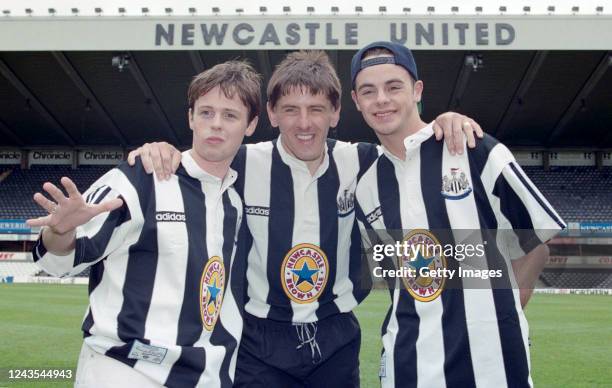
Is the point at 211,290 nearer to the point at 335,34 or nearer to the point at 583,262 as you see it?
the point at 335,34

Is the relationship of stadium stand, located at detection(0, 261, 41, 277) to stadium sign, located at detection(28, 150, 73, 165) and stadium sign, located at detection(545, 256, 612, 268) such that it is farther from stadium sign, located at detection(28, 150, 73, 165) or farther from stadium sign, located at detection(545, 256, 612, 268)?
stadium sign, located at detection(545, 256, 612, 268)

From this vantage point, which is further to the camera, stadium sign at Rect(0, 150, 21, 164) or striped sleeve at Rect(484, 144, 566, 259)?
stadium sign at Rect(0, 150, 21, 164)

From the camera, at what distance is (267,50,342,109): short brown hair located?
251 cm

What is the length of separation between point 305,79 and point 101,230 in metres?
1.17

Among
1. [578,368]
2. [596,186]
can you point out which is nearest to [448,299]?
[578,368]

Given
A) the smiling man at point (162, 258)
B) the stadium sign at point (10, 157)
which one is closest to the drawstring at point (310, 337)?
the smiling man at point (162, 258)

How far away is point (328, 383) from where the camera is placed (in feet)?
8.00

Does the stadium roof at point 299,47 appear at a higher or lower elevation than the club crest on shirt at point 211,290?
higher

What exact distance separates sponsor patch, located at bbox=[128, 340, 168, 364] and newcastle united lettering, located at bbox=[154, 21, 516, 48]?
14.5 metres

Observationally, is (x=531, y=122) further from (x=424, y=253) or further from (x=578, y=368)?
(x=424, y=253)

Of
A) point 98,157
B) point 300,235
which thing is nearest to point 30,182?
point 98,157

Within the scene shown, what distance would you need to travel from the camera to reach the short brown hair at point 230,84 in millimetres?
2188

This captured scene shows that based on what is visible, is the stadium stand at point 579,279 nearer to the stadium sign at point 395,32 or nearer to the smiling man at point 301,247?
the stadium sign at point 395,32

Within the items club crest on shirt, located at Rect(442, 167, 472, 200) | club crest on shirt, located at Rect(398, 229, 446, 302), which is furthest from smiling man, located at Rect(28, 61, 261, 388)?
club crest on shirt, located at Rect(442, 167, 472, 200)
